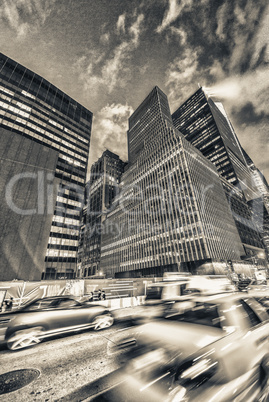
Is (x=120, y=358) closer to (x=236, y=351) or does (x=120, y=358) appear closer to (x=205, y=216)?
(x=236, y=351)

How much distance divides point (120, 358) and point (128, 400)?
1.57m

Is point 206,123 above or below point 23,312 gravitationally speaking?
above

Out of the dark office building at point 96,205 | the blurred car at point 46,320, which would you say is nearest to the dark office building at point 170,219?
the dark office building at point 96,205

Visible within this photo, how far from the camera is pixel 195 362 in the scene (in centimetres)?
322

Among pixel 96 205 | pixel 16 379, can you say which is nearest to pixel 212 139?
pixel 96 205

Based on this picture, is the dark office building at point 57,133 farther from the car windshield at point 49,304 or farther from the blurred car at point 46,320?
the blurred car at point 46,320

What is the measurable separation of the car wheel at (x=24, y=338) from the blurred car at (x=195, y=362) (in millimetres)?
2491

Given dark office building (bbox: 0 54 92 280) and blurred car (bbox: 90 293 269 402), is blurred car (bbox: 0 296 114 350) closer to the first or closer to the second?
blurred car (bbox: 90 293 269 402)

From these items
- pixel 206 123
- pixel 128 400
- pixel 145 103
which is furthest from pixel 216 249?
pixel 145 103

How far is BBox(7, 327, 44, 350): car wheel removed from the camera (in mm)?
4234

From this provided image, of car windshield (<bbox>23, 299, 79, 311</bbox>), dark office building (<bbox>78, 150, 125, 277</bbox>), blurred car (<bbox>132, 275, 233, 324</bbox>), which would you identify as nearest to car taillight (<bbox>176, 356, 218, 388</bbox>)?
blurred car (<bbox>132, 275, 233, 324</bbox>)

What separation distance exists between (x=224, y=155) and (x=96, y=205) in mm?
94256

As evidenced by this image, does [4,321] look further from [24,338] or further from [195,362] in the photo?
[195,362]

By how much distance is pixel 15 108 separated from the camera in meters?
52.3
